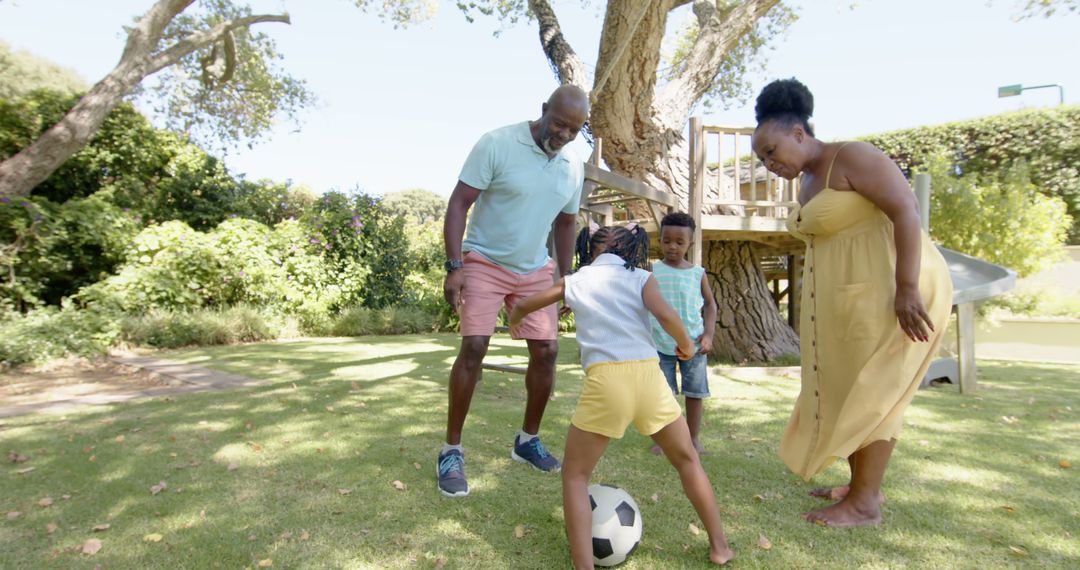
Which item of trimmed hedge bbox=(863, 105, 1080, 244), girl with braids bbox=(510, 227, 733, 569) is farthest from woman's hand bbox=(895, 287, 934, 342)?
trimmed hedge bbox=(863, 105, 1080, 244)

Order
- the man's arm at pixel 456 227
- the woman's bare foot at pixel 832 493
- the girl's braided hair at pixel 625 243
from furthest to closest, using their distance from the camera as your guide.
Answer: the man's arm at pixel 456 227
the woman's bare foot at pixel 832 493
the girl's braided hair at pixel 625 243

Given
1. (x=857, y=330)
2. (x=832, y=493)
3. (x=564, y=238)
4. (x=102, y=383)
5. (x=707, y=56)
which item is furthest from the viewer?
(x=707, y=56)

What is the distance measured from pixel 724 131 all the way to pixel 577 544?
5437 millimetres

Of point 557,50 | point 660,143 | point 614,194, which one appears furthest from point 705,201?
point 557,50

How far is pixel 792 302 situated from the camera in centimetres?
1016

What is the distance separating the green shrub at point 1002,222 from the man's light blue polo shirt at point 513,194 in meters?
10.5

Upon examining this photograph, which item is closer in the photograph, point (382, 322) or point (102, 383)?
point (102, 383)

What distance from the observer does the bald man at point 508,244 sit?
297cm

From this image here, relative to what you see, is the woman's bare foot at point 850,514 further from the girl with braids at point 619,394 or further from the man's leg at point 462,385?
the man's leg at point 462,385

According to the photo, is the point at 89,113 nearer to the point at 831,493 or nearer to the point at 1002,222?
the point at 831,493

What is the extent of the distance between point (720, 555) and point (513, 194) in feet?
5.98

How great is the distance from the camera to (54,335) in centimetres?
712

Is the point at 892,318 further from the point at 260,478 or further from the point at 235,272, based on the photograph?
the point at 235,272

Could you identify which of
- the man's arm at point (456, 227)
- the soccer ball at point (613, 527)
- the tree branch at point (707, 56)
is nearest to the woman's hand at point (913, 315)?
the soccer ball at point (613, 527)
